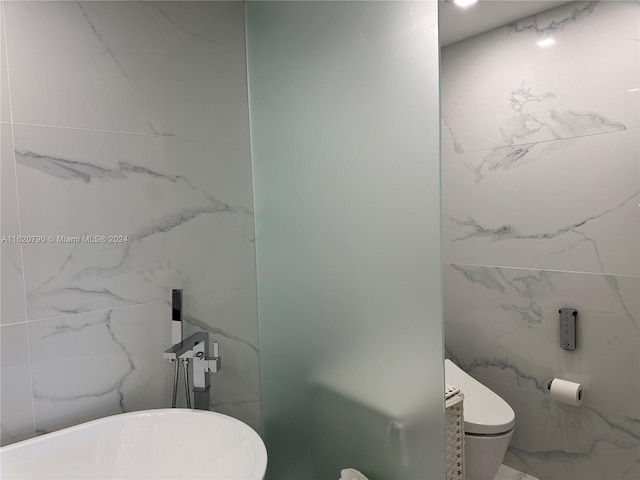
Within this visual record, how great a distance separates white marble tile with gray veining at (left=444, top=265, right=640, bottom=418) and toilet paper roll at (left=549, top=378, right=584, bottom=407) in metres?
0.03

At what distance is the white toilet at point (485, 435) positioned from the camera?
4.93 ft

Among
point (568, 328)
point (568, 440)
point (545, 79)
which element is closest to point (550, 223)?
point (568, 328)

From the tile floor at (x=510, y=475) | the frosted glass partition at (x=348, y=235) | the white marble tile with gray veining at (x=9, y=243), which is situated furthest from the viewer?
the tile floor at (x=510, y=475)

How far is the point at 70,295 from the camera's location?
4.38 feet

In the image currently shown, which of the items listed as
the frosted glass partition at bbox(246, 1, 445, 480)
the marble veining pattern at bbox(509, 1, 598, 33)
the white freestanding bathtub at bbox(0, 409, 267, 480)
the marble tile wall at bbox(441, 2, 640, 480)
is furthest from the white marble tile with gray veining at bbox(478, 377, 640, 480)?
the marble veining pattern at bbox(509, 1, 598, 33)

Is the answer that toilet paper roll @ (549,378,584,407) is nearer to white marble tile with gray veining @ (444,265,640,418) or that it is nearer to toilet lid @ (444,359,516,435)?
white marble tile with gray veining @ (444,265,640,418)

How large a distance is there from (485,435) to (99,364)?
139 centimetres

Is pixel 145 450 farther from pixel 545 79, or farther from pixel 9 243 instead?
pixel 545 79

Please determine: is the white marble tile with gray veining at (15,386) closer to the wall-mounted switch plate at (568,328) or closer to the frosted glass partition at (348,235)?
the frosted glass partition at (348,235)

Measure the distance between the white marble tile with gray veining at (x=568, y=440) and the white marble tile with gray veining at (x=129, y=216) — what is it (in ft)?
4.39

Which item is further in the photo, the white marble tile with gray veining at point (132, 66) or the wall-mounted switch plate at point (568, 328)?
the wall-mounted switch plate at point (568, 328)

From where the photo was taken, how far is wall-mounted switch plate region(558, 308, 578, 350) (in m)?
1.67

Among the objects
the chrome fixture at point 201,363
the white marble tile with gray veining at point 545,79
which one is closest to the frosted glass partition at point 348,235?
the chrome fixture at point 201,363

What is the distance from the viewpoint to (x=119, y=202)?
1423 millimetres
